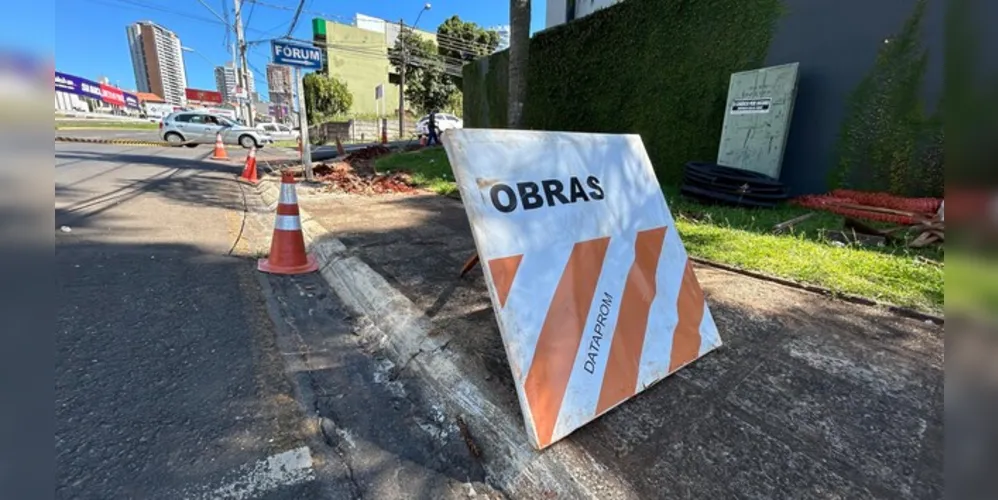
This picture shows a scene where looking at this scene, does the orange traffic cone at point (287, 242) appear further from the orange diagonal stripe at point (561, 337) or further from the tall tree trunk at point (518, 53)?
the tall tree trunk at point (518, 53)

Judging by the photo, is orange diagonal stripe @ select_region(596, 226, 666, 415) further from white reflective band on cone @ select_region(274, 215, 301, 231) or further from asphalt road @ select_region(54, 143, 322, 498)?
white reflective band on cone @ select_region(274, 215, 301, 231)

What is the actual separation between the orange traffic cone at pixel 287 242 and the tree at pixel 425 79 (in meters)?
37.5

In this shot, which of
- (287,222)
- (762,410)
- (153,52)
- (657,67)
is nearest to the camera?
(762,410)

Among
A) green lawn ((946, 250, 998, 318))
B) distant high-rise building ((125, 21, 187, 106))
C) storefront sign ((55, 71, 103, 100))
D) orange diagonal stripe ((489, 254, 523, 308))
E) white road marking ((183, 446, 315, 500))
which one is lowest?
white road marking ((183, 446, 315, 500))

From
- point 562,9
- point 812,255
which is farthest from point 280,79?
point 812,255

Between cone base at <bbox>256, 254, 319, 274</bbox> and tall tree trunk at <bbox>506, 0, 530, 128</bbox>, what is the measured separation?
Result: 15.0ft

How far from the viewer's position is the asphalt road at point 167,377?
1.65 metres

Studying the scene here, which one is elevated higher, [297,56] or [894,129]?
[297,56]

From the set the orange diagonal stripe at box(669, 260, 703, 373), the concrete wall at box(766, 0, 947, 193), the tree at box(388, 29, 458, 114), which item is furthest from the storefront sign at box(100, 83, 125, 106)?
the orange diagonal stripe at box(669, 260, 703, 373)

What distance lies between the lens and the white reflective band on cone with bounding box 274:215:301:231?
3947mm

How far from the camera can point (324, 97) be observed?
42.1 meters

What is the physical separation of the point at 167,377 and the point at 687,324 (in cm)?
283

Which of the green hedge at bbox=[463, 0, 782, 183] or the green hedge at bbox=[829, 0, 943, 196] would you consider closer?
the green hedge at bbox=[829, 0, 943, 196]

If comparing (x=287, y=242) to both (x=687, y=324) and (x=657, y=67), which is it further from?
(x=657, y=67)
